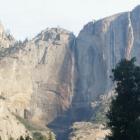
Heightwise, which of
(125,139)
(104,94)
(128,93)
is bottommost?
(125,139)

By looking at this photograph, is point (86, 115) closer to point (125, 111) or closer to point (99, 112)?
point (99, 112)

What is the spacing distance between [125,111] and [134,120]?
3.97 feet

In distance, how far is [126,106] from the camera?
5166 cm

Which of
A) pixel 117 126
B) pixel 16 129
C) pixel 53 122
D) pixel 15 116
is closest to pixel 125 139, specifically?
pixel 117 126

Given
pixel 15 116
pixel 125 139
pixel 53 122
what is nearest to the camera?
pixel 125 139

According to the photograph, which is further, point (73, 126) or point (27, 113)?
point (27, 113)

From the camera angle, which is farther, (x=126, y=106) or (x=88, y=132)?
(x=88, y=132)

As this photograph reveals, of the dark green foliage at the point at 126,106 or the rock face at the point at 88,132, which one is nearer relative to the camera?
the dark green foliage at the point at 126,106

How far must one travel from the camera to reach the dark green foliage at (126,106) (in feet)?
164

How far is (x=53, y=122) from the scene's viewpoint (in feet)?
648

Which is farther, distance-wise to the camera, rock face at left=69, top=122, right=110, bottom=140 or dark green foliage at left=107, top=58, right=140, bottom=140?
rock face at left=69, top=122, right=110, bottom=140

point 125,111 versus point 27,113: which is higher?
point 27,113

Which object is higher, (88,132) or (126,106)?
(88,132)

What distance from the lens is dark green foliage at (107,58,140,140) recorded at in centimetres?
5012
